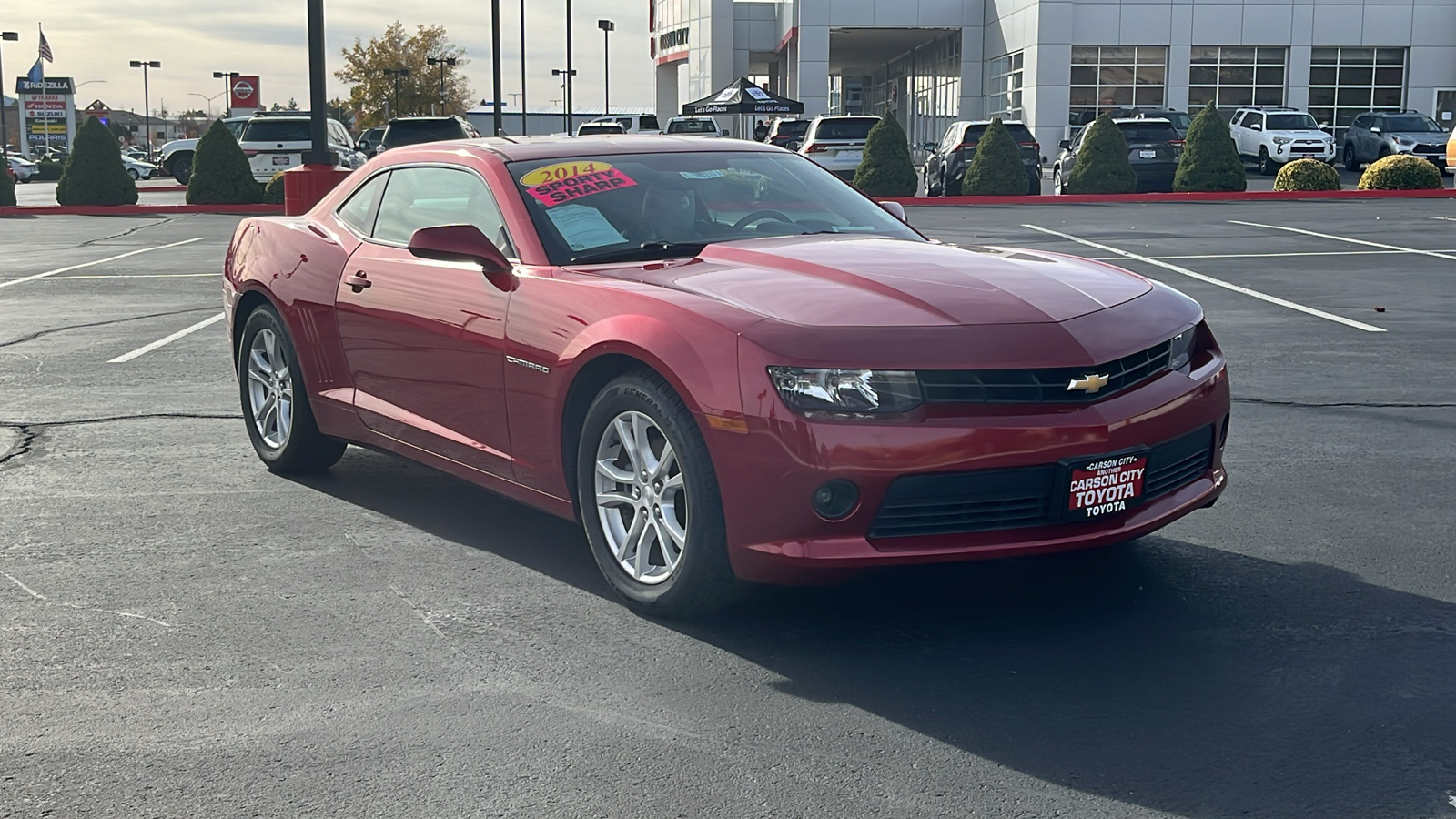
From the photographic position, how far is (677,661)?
14.8 feet

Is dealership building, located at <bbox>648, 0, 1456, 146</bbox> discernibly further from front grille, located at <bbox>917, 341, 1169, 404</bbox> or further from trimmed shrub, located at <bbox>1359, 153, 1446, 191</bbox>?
front grille, located at <bbox>917, 341, 1169, 404</bbox>

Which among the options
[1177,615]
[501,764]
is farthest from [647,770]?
[1177,615]

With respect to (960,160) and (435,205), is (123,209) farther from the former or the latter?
(435,205)

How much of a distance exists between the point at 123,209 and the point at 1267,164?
92.1 feet

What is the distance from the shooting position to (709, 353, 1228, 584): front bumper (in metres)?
4.34

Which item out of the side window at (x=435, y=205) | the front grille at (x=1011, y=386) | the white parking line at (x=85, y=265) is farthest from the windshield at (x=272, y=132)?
the front grille at (x=1011, y=386)

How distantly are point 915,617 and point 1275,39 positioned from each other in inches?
2040

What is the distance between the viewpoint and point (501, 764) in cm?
376

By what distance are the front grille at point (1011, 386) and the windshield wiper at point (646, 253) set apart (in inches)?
54.0

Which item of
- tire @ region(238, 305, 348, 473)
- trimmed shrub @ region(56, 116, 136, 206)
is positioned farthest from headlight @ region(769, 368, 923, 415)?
trimmed shrub @ region(56, 116, 136, 206)

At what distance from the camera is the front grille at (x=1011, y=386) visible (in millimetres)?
4422

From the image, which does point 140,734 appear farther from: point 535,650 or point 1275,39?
point 1275,39

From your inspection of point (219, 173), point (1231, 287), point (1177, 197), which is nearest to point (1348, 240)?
point (1231, 287)

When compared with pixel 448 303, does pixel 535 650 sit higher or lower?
lower
